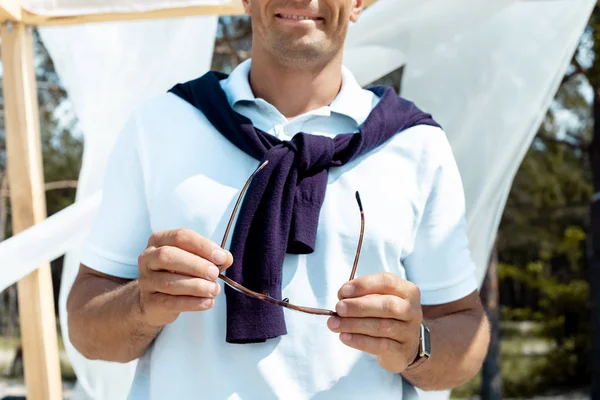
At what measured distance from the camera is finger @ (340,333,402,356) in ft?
4.17

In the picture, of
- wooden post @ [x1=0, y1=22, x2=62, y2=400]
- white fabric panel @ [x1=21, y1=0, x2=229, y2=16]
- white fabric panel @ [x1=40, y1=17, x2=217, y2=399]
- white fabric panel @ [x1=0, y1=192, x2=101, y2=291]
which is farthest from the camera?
white fabric panel @ [x1=40, y1=17, x2=217, y2=399]

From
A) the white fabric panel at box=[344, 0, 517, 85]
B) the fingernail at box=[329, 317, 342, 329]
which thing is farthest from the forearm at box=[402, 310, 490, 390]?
the white fabric panel at box=[344, 0, 517, 85]

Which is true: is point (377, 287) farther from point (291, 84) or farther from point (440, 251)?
point (291, 84)

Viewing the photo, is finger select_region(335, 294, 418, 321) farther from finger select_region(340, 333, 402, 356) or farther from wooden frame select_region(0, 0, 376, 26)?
wooden frame select_region(0, 0, 376, 26)

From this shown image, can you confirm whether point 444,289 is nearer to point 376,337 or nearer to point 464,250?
point 464,250

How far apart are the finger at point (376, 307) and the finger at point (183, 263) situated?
0.22 m

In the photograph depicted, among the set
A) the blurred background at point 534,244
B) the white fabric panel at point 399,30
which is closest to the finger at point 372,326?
the white fabric panel at point 399,30

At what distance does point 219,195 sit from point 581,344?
8.87 meters

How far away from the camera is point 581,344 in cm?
937

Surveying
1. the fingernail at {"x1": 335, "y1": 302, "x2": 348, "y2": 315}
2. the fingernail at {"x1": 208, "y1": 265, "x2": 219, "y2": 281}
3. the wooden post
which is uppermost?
the fingernail at {"x1": 208, "y1": 265, "x2": 219, "y2": 281}

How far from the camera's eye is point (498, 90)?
2.47 metres

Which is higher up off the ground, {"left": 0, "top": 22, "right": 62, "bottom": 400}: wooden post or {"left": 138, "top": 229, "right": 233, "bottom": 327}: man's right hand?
{"left": 138, "top": 229, "right": 233, "bottom": 327}: man's right hand

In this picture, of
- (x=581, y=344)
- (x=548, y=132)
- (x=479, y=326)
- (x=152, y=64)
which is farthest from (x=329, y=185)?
(x=581, y=344)

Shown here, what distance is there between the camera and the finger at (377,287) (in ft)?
4.09
